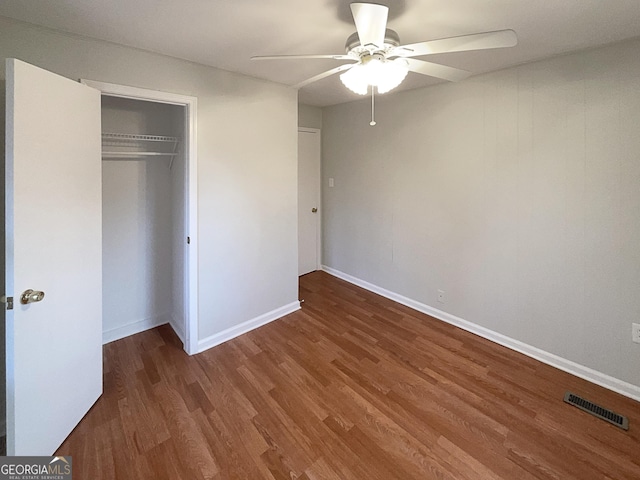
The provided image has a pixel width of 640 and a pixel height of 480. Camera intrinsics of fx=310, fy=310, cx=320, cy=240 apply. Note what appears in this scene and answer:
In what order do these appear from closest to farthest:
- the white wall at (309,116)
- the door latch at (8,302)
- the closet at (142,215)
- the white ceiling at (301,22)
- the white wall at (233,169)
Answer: the door latch at (8,302)
the white ceiling at (301,22)
the white wall at (233,169)
the closet at (142,215)
the white wall at (309,116)

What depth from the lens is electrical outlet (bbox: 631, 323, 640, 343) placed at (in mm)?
2086

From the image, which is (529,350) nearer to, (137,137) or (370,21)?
(370,21)

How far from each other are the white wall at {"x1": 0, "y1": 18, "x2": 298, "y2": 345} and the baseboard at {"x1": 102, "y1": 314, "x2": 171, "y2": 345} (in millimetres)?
748

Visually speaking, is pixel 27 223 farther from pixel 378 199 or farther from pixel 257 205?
pixel 378 199

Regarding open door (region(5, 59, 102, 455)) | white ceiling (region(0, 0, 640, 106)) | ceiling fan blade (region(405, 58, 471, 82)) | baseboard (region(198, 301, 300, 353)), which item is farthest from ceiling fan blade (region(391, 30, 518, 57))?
baseboard (region(198, 301, 300, 353))

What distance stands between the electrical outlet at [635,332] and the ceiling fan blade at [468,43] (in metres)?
2.06

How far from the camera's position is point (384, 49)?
1.47m

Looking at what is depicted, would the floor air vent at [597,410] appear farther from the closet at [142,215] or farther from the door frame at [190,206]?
the closet at [142,215]

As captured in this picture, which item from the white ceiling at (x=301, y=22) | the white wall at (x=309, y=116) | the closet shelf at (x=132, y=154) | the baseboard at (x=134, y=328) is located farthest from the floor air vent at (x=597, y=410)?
the white wall at (x=309, y=116)

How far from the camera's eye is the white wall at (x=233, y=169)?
2.07m

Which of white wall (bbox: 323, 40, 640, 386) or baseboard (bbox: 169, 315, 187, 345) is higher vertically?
white wall (bbox: 323, 40, 640, 386)

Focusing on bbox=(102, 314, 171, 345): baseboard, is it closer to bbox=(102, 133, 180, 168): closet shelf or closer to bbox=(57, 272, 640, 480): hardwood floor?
bbox=(57, 272, 640, 480): hardwood floor

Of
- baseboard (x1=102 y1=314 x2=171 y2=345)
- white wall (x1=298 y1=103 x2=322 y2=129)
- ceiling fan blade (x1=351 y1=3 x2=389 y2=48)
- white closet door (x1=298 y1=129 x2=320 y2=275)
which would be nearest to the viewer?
ceiling fan blade (x1=351 y1=3 x2=389 y2=48)

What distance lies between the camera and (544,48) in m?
2.10
